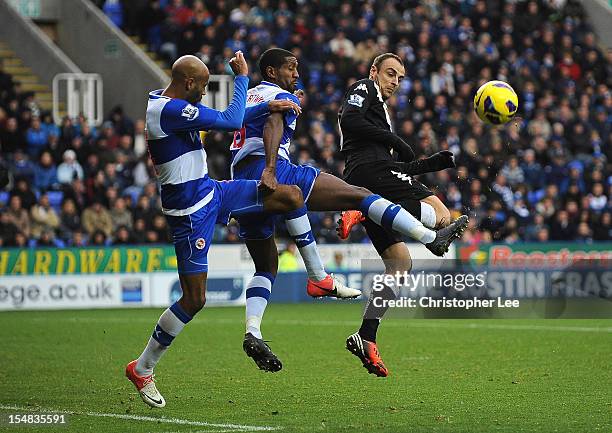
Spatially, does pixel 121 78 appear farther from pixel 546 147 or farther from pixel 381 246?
pixel 381 246

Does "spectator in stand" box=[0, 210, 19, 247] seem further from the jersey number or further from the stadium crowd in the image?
the jersey number

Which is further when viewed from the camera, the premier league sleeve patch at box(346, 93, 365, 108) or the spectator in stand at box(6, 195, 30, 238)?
the spectator in stand at box(6, 195, 30, 238)

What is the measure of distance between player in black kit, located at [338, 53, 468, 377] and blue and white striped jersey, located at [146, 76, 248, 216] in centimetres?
141

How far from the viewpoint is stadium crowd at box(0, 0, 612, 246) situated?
75.6 ft

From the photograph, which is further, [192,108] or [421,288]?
[421,288]

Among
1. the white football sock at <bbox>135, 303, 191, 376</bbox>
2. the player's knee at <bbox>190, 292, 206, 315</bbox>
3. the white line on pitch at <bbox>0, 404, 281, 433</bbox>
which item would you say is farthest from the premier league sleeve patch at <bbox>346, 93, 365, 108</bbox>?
the white line on pitch at <bbox>0, 404, 281, 433</bbox>

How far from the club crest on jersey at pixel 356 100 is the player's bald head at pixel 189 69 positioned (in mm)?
1625

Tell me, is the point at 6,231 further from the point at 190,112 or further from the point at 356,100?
the point at 190,112

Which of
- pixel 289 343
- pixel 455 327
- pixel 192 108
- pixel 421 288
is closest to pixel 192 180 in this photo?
pixel 192 108

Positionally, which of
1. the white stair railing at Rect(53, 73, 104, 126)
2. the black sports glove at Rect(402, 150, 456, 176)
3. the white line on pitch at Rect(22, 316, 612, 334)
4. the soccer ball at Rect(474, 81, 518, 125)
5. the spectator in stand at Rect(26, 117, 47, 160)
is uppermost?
the soccer ball at Rect(474, 81, 518, 125)

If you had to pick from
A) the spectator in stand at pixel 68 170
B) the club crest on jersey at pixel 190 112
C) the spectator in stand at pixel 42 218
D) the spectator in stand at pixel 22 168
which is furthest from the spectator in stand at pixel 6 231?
the club crest on jersey at pixel 190 112

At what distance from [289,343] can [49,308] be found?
24.6ft

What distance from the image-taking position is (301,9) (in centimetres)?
2812

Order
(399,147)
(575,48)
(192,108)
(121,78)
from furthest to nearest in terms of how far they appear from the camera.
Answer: (575,48) < (121,78) < (399,147) < (192,108)
